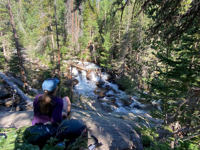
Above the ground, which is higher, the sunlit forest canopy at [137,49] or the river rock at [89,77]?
the sunlit forest canopy at [137,49]

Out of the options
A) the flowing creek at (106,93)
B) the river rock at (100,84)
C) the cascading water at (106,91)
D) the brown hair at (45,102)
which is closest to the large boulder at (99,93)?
the flowing creek at (106,93)

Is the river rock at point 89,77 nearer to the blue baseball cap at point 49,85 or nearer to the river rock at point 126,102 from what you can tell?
the river rock at point 126,102

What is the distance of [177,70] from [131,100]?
623 inches

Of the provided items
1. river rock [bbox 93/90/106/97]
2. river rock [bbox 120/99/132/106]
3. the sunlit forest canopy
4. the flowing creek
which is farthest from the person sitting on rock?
river rock [bbox 93/90/106/97]

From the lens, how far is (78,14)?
99.6 ft

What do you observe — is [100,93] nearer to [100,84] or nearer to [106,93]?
[106,93]

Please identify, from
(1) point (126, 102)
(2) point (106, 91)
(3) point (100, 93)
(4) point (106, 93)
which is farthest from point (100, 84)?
(1) point (126, 102)

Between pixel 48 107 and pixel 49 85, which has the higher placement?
pixel 49 85

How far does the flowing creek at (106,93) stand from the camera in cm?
1593

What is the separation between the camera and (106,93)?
2014cm

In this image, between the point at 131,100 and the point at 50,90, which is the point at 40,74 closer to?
the point at 131,100

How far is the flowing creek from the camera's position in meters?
15.9

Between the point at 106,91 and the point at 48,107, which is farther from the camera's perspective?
the point at 106,91

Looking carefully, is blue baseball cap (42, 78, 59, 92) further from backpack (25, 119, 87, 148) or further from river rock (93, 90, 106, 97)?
river rock (93, 90, 106, 97)
